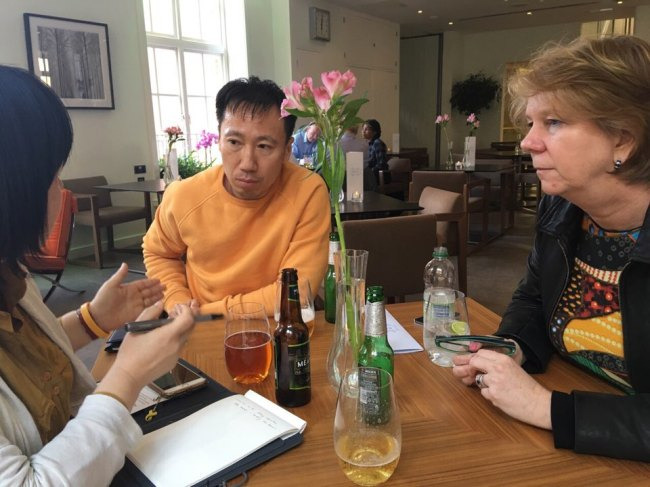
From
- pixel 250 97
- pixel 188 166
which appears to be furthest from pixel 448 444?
pixel 188 166

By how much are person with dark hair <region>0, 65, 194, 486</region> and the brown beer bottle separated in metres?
0.17

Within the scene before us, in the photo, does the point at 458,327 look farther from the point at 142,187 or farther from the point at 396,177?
the point at 396,177

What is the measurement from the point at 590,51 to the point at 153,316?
1.01 m

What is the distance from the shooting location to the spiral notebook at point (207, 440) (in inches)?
29.3

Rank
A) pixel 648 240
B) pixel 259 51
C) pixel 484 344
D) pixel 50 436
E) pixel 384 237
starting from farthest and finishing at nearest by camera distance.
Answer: pixel 259 51 → pixel 384 237 → pixel 484 344 → pixel 648 240 → pixel 50 436

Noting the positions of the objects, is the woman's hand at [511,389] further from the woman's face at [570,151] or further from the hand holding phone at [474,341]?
the woman's face at [570,151]

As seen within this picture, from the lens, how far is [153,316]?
3.31 ft

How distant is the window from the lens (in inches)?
249

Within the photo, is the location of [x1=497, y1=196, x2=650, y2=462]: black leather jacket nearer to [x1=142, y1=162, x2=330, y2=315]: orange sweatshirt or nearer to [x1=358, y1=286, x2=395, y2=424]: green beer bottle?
[x1=358, y1=286, x2=395, y2=424]: green beer bottle

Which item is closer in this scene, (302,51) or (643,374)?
(643,374)

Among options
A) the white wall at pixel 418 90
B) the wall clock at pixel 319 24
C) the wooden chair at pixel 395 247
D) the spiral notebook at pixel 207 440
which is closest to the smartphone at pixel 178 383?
the spiral notebook at pixel 207 440

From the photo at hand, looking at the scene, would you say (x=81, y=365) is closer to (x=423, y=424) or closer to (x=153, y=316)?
(x=153, y=316)

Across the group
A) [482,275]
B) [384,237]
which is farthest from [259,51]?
[384,237]

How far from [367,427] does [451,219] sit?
2.75 m
